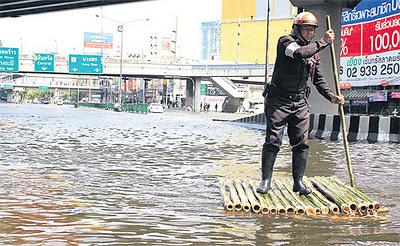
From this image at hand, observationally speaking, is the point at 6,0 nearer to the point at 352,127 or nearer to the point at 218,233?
the point at 352,127

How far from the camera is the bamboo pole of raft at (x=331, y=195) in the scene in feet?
17.9

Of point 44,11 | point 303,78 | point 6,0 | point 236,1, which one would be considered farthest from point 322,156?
point 236,1

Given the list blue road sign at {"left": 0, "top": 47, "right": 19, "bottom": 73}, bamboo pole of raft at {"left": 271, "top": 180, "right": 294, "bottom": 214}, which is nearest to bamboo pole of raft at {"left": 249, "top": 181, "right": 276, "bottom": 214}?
bamboo pole of raft at {"left": 271, "top": 180, "right": 294, "bottom": 214}

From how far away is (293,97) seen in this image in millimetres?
5977

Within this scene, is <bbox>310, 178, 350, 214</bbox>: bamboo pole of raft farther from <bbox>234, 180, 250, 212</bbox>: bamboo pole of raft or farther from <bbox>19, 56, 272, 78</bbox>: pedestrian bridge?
<bbox>19, 56, 272, 78</bbox>: pedestrian bridge

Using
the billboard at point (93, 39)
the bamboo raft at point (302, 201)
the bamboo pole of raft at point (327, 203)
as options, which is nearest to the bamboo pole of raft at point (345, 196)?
the bamboo raft at point (302, 201)

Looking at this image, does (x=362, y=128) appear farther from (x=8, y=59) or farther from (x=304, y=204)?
(x=8, y=59)

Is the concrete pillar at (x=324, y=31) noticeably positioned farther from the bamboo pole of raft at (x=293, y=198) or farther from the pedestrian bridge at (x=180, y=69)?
the pedestrian bridge at (x=180, y=69)

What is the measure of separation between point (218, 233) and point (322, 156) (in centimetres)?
766

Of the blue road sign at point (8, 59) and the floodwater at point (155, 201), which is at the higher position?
the blue road sign at point (8, 59)

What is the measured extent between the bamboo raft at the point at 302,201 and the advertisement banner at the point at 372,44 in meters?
24.4

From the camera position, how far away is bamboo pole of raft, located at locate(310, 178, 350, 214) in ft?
17.9

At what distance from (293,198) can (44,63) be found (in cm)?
6992

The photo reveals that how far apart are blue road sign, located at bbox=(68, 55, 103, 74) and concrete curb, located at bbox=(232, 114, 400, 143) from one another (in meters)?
54.8
